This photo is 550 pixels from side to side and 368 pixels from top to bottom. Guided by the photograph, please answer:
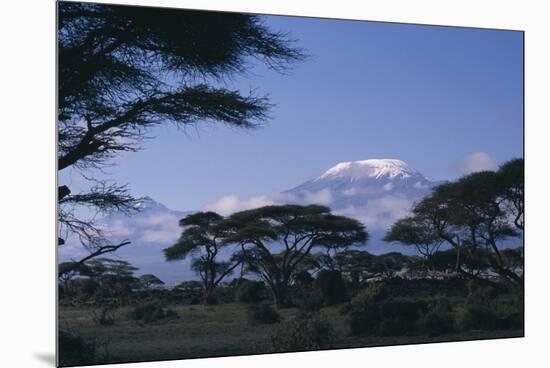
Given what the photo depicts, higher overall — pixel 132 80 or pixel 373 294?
pixel 132 80

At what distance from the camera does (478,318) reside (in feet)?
31.2

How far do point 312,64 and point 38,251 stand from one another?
2773 mm

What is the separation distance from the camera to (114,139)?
26.9 ft

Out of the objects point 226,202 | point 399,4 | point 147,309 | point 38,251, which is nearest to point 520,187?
point 399,4

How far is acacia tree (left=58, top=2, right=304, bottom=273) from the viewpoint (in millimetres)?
8070

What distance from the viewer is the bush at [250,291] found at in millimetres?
8594

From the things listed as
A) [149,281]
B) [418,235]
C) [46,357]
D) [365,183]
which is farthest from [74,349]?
[418,235]

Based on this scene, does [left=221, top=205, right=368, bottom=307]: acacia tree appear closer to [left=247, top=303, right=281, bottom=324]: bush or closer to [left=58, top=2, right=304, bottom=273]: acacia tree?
[left=247, top=303, right=281, bottom=324]: bush

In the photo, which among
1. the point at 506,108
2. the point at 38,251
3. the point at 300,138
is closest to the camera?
the point at 38,251

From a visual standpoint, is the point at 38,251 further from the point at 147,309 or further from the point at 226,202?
the point at 226,202

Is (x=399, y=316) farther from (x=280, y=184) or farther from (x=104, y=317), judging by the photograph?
(x=104, y=317)

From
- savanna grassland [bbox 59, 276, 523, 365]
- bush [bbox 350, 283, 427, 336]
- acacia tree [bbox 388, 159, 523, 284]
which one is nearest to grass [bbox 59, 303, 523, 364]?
savanna grassland [bbox 59, 276, 523, 365]

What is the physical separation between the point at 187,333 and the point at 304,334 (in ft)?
3.37

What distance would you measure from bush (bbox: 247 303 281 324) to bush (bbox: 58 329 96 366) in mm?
1331
